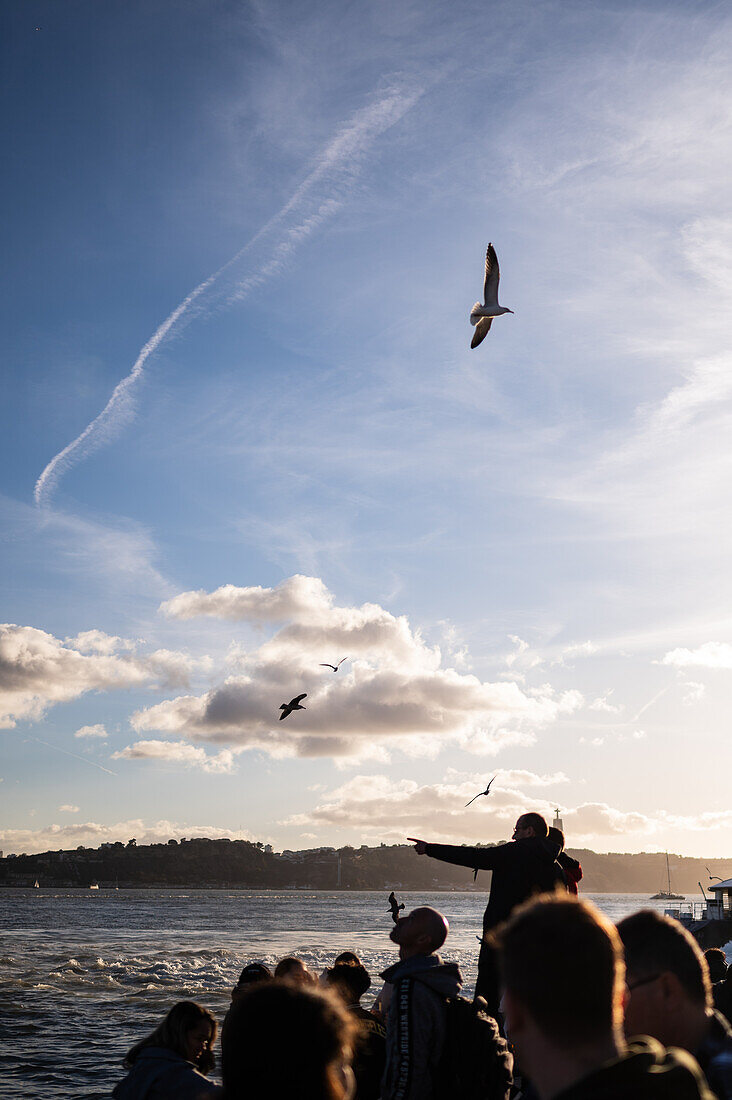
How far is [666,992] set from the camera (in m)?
2.79

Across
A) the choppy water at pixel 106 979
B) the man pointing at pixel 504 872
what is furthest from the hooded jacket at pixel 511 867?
the choppy water at pixel 106 979

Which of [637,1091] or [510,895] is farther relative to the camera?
[510,895]

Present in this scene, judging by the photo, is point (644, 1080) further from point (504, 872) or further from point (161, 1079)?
point (504, 872)

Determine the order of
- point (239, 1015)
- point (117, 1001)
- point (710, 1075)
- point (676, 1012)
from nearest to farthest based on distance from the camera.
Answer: point (239, 1015) → point (676, 1012) → point (710, 1075) → point (117, 1001)

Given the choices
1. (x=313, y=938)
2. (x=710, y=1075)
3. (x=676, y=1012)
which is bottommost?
(x=313, y=938)

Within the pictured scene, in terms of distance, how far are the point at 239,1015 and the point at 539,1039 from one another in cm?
83

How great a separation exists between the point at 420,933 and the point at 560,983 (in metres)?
3.16

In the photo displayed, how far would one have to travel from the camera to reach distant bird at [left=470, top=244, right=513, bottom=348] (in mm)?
13898

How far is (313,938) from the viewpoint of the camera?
6259cm

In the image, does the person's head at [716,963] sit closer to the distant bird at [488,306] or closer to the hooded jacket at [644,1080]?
the hooded jacket at [644,1080]

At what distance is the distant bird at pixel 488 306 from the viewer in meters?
13.9

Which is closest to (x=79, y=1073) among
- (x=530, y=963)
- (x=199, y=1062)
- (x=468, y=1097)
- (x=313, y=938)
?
(x=199, y=1062)

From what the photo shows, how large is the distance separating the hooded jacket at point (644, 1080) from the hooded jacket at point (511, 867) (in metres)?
4.28

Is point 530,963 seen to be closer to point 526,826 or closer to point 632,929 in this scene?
point 632,929
